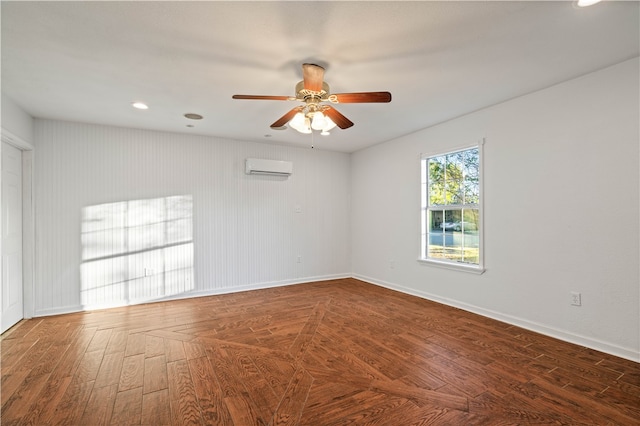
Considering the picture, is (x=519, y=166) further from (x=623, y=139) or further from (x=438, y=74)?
(x=438, y=74)

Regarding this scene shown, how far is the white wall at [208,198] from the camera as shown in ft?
13.0

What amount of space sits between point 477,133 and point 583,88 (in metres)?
1.08

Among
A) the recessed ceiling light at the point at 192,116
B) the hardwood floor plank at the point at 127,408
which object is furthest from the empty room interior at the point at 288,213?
the recessed ceiling light at the point at 192,116

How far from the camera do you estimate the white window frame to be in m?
3.76

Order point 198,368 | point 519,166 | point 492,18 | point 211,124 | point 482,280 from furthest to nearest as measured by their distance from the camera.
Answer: point 211,124
point 482,280
point 519,166
point 198,368
point 492,18

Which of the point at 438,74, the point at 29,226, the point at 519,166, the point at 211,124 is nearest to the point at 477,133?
the point at 519,166

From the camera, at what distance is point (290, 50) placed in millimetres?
2365

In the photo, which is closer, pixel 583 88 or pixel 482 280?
pixel 583 88

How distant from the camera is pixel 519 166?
11.1 ft

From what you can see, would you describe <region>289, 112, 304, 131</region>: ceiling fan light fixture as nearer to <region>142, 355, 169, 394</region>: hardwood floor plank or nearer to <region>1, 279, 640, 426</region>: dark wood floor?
<region>1, 279, 640, 426</region>: dark wood floor

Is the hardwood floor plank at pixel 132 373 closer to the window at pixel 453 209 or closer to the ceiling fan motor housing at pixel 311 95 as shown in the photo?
the ceiling fan motor housing at pixel 311 95

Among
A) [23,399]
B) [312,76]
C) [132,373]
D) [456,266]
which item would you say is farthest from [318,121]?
[23,399]

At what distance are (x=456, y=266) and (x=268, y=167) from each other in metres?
3.30

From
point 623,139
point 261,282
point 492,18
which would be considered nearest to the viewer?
point 492,18
